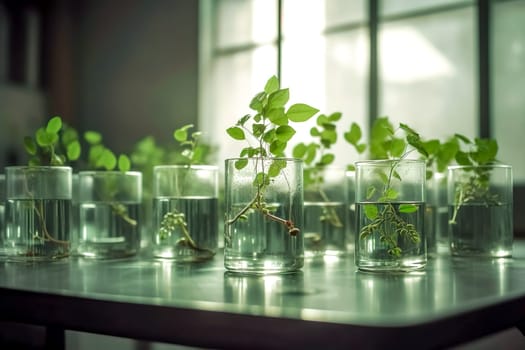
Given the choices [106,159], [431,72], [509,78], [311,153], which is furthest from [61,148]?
[431,72]

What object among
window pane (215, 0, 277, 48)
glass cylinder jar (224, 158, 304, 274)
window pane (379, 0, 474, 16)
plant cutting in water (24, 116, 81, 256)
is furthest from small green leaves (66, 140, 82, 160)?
window pane (215, 0, 277, 48)

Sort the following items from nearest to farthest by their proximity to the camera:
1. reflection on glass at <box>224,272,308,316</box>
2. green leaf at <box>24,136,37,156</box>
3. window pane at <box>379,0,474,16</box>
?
reflection on glass at <box>224,272,308,316</box> → green leaf at <box>24,136,37,156</box> → window pane at <box>379,0,474,16</box>

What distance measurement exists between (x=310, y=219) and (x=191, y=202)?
23cm

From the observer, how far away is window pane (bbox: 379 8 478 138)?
138 inches

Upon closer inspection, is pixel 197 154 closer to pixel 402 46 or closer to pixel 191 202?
pixel 191 202

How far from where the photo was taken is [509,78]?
3193 millimetres

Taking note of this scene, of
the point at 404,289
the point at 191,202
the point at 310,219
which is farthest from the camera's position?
the point at 310,219

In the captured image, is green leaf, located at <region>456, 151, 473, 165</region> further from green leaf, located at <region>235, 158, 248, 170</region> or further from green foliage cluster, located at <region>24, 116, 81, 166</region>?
green foliage cluster, located at <region>24, 116, 81, 166</region>

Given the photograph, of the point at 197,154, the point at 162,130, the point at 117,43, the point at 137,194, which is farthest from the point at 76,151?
the point at 117,43

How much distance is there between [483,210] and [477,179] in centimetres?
6

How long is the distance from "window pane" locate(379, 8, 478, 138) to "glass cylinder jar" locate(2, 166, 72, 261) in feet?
9.08

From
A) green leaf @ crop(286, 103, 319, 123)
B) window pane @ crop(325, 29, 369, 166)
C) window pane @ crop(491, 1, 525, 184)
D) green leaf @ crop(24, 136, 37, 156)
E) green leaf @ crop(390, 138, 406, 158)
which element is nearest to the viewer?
Answer: green leaf @ crop(286, 103, 319, 123)

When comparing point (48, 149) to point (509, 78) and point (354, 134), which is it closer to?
point (354, 134)

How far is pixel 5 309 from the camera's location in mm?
709
